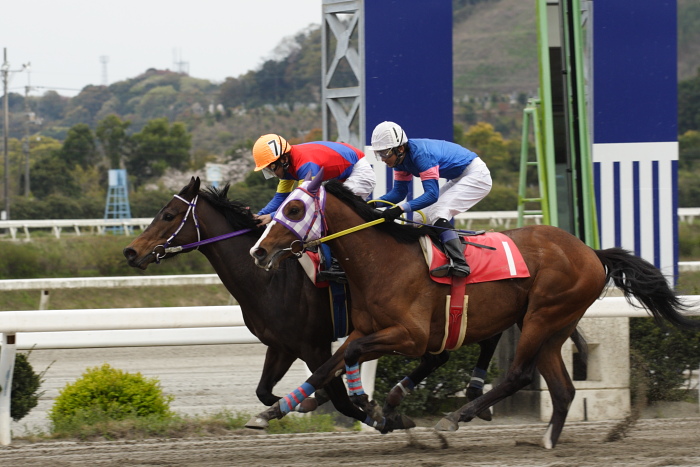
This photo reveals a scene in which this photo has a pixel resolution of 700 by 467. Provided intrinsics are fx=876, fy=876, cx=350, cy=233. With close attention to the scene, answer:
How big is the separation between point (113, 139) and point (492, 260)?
37.6m

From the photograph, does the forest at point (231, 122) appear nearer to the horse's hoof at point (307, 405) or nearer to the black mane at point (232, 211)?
the black mane at point (232, 211)

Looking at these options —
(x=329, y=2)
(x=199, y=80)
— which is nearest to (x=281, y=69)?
(x=199, y=80)

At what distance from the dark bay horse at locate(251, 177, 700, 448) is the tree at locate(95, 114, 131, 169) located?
3720cm

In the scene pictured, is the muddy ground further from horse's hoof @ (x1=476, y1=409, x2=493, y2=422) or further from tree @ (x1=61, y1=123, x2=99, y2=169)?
tree @ (x1=61, y1=123, x2=99, y2=169)

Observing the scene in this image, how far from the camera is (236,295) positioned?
16.2 feet

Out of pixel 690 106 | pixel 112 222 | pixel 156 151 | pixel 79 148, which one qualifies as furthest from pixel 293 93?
pixel 112 222

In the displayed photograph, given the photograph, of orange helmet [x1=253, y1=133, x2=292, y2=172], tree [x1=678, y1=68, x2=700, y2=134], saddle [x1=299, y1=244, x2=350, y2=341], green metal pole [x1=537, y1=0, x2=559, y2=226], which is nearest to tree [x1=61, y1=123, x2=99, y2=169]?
tree [x1=678, y1=68, x2=700, y2=134]

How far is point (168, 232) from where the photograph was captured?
491 cm

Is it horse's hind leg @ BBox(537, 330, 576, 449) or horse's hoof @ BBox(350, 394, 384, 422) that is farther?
horse's hind leg @ BBox(537, 330, 576, 449)

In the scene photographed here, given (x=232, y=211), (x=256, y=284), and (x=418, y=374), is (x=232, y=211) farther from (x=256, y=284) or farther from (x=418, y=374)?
(x=418, y=374)

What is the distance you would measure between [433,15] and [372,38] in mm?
538

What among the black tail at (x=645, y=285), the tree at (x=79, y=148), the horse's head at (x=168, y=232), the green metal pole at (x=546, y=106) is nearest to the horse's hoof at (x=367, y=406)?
the horse's head at (x=168, y=232)

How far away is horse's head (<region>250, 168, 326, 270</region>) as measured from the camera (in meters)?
4.26

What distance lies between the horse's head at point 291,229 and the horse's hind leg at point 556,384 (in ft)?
5.02
